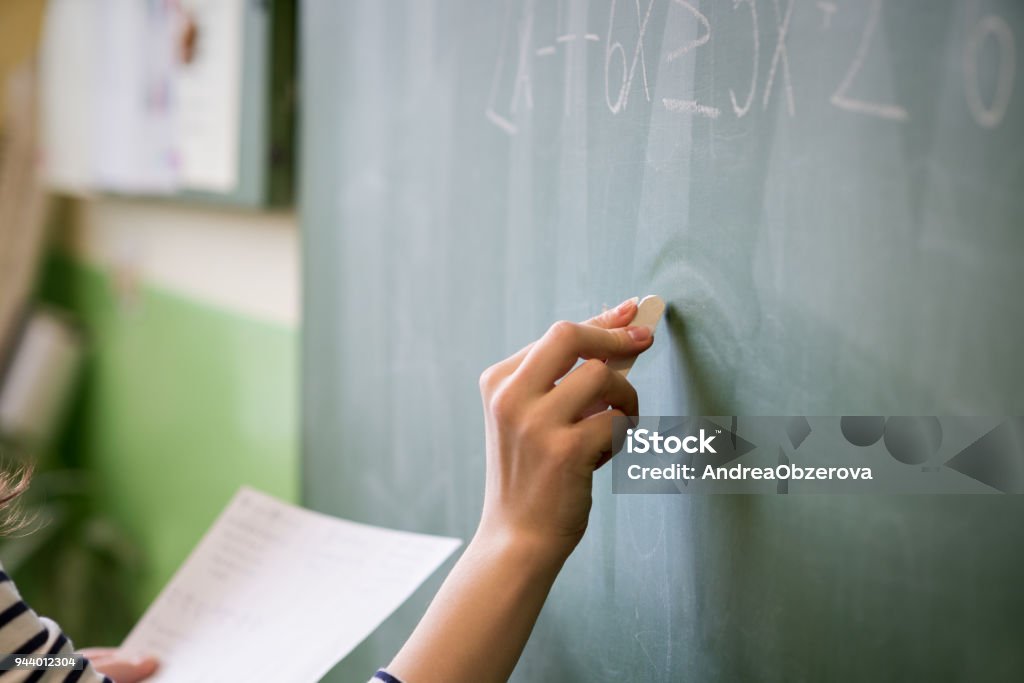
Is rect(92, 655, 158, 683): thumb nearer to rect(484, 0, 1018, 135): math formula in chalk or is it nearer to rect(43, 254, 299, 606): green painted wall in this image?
rect(43, 254, 299, 606): green painted wall

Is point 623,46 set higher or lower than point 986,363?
higher

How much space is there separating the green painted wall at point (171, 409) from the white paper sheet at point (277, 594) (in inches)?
13.6

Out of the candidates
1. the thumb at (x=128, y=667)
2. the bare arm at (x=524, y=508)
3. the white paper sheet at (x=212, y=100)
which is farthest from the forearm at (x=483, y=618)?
the white paper sheet at (x=212, y=100)

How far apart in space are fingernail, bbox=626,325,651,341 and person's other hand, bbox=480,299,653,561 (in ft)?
0.05

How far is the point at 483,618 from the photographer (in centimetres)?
60

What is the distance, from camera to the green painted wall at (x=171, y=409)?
143 cm

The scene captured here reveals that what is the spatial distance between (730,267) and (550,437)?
154 millimetres

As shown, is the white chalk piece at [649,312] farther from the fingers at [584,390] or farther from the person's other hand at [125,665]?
the person's other hand at [125,665]

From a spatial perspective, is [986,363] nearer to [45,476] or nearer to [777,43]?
[777,43]

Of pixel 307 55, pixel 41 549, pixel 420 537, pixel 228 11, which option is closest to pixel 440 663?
pixel 420 537

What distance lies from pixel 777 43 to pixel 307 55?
66 cm

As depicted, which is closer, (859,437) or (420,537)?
(859,437)

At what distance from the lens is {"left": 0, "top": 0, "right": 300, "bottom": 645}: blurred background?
134 centimetres

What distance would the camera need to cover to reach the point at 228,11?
4.29 ft
